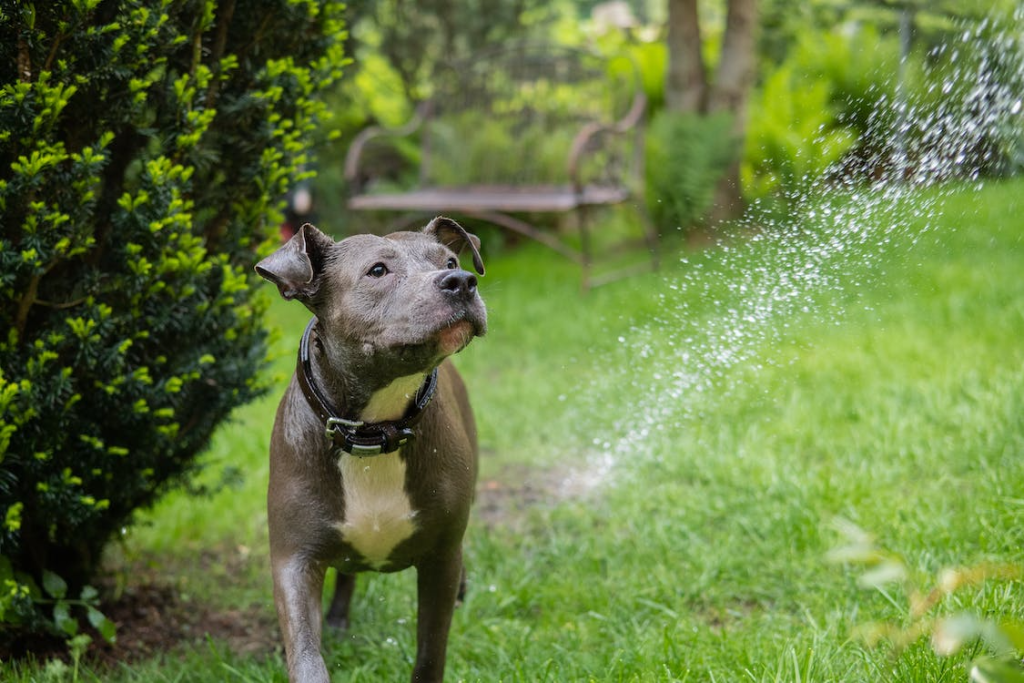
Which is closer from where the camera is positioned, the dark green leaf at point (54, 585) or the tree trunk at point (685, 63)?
the dark green leaf at point (54, 585)

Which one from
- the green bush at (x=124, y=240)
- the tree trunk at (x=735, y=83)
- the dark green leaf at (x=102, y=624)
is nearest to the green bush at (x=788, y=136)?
the tree trunk at (x=735, y=83)

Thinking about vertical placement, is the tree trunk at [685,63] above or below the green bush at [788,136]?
above

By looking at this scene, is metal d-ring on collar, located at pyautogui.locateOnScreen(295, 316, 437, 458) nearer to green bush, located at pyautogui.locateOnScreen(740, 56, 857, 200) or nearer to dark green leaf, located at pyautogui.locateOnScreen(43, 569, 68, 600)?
dark green leaf, located at pyautogui.locateOnScreen(43, 569, 68, 600)

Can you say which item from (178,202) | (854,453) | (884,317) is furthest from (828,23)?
(178,202)

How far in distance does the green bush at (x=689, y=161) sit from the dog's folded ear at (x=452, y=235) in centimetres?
627

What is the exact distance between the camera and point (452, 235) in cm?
289

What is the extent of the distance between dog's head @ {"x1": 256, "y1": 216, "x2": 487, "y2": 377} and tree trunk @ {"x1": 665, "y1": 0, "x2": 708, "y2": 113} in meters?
7.56

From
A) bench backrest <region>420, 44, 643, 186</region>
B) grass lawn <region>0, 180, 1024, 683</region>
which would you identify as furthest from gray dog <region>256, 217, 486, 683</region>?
bench backrest <region>420, 44, 643, 186</region>

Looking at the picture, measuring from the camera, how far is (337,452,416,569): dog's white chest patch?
257 cm

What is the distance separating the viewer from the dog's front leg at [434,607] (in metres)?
2.73

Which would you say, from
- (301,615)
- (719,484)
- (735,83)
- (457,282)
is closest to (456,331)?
(457,282)

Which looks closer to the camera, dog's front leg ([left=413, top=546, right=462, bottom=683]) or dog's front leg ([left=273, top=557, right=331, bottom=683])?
dog's front leg ([left=273, top=557, right=331, bottom=683])

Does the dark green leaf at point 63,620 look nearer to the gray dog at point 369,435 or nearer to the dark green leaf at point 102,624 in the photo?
the dark green leaf at point 102,624

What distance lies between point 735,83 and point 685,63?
550mm
